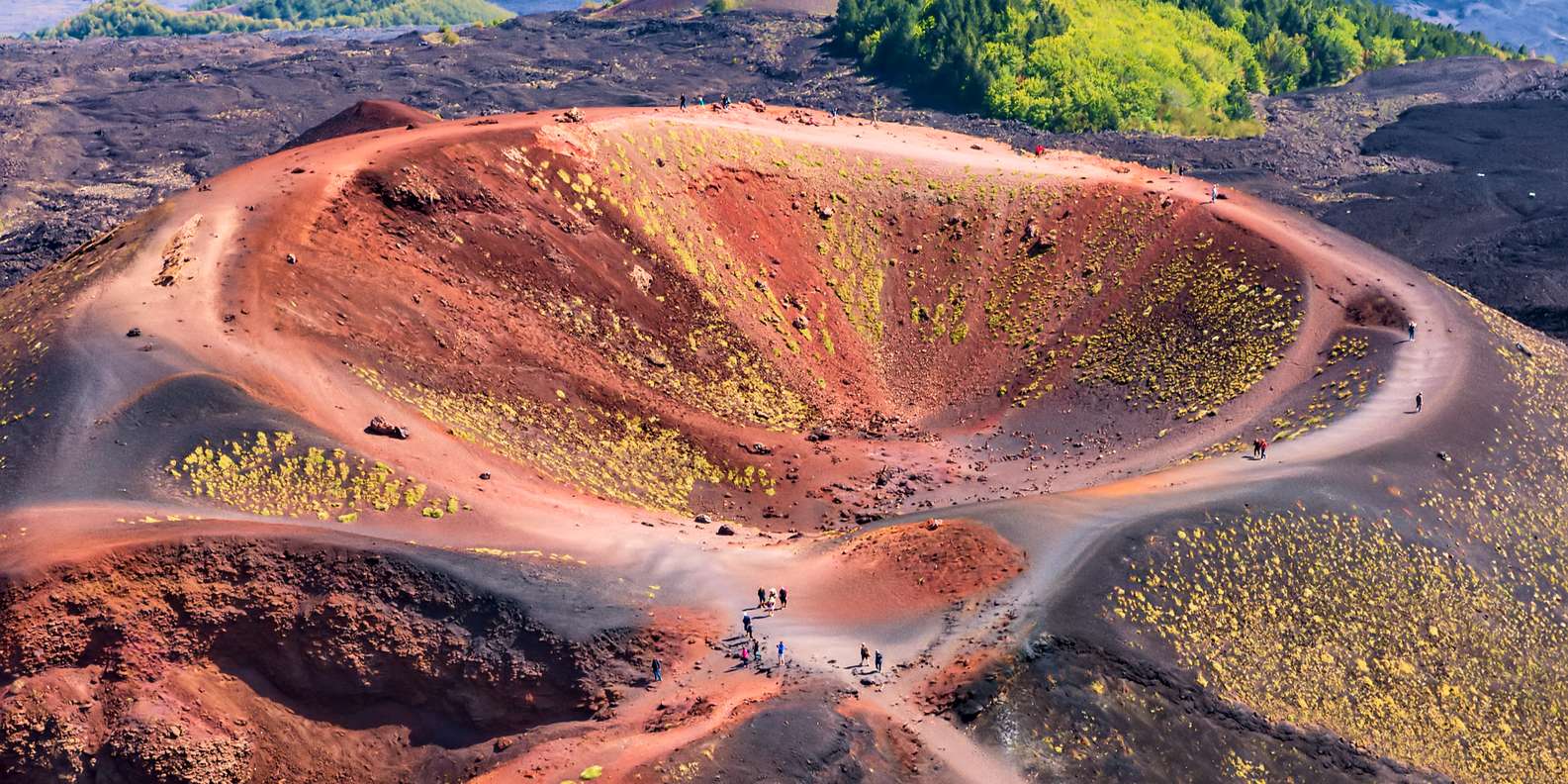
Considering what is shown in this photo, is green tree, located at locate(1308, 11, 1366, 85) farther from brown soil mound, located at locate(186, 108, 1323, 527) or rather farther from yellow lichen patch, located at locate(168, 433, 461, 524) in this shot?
yellow lichen patch, located at locate(168, 433, 461, 524)

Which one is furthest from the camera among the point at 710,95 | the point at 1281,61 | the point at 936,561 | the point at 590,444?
the point at 1281,61

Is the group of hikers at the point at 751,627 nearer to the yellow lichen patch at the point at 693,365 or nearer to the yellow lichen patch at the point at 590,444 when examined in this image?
the yellow lichen patch at the point at 590,444

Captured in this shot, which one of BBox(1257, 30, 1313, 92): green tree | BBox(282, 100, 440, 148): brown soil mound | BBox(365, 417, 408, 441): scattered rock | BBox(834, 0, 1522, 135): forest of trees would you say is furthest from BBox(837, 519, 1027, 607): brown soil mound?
BBox(1257, 30, 1313, 92): green tree

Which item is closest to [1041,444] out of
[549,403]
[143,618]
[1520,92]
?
[549,403]

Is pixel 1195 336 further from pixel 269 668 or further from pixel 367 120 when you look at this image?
pixel 367 120

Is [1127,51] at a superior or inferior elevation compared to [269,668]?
superior

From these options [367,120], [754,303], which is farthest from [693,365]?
[367,120]

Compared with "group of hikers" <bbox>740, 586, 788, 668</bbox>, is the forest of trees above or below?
above

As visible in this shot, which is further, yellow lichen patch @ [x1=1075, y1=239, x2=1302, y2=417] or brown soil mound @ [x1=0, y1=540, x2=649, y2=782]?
yellow lichen patch @ [x1=1075, y1=239, x2=1302, y2=417]
